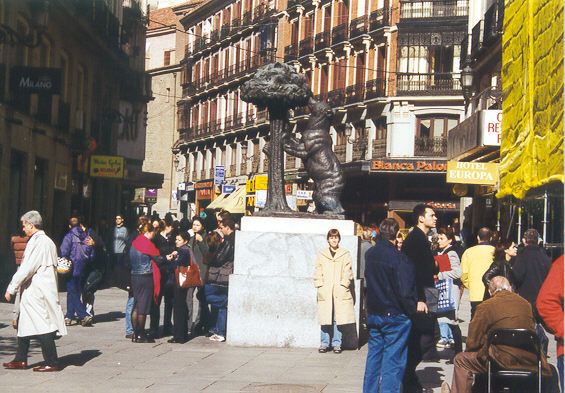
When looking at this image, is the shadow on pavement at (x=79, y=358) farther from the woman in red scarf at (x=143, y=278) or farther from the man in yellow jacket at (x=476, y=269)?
the man in yellow jacket at (x=476, y=269)

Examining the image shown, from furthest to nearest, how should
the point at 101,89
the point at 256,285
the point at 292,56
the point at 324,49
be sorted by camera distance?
Answer: the point at 292,56, the point at 324,49, the point at 101,89, the point at 256,285

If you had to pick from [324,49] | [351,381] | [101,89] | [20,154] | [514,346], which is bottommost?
[351,381]

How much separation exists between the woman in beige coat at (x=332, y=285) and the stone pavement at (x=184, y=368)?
17.7 inches

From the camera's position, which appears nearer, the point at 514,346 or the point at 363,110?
the point at 514,346

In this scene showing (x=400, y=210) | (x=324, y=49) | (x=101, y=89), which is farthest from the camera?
(x=324, y=49)

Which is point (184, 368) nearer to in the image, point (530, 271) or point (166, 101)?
point (530, 271)

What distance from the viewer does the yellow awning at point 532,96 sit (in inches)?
242

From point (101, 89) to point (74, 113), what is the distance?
4735mm

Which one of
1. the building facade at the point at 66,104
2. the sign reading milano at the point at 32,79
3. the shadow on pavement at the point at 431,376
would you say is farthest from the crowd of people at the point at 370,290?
the building facade at the point at 66,104

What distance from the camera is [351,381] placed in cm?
1083

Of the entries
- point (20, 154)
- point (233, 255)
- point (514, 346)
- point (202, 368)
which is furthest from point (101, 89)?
point (514, 346)

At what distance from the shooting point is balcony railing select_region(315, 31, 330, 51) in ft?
174

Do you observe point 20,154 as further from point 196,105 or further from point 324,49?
point 196,105

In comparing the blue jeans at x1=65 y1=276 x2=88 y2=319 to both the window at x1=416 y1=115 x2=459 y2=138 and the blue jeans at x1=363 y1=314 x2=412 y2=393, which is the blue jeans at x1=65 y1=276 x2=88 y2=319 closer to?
the blue jeans at x1=363 y1=314 x2=412 y2=393
